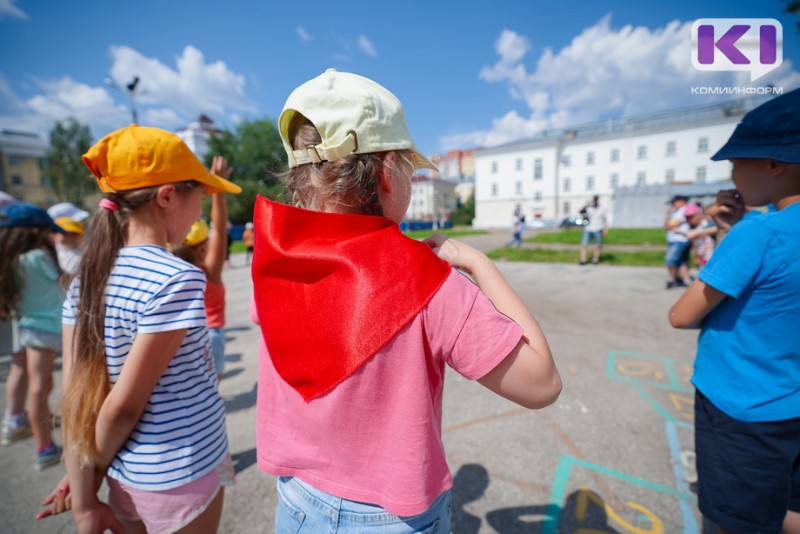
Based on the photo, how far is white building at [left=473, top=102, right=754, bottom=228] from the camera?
4503 cm

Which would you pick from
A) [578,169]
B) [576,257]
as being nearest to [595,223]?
[576,257]

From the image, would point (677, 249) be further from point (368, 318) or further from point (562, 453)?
point (368, 318)

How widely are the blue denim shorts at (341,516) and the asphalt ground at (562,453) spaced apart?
0.94m

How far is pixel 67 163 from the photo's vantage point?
1425 inches

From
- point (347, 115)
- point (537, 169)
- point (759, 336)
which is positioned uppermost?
point (537, 169)

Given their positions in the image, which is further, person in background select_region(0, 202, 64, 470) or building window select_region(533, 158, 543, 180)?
building window select_region(533, 158, 543, 180)

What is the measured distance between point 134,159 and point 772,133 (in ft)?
8.46

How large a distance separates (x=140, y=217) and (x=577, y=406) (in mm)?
3734

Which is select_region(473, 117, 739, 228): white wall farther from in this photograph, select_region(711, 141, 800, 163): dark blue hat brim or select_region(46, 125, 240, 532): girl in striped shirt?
select_region(46, 125, 240, 532): girl in striped shirt

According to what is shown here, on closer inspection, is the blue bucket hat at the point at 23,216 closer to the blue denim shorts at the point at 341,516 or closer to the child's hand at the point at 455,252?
the blue denim shorts at the point at 341,516

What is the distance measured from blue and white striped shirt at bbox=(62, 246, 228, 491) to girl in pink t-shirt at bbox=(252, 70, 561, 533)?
48cm

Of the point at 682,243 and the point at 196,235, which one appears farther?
the point at 682,243

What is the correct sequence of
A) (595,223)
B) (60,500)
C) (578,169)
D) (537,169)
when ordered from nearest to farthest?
(60,500) → (595,223) → (578,169) → (537,169)

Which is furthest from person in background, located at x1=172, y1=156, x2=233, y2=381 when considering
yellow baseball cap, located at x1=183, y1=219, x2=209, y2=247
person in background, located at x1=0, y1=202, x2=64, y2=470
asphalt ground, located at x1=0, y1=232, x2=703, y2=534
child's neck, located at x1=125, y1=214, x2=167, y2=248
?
person in background, located at x1=0, y1=202, x2=64, y2=470
